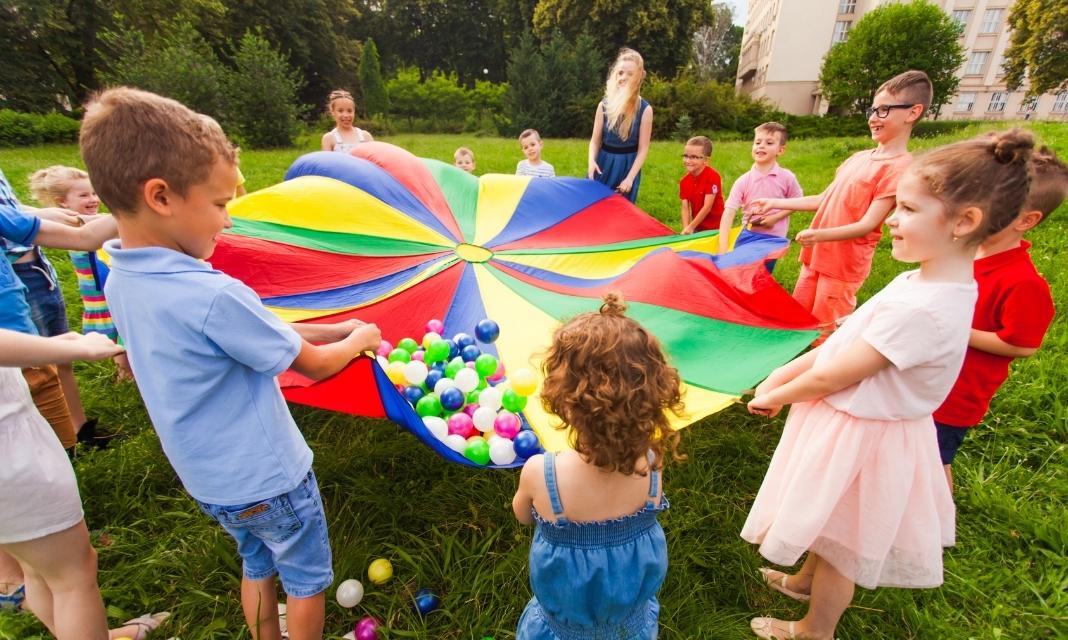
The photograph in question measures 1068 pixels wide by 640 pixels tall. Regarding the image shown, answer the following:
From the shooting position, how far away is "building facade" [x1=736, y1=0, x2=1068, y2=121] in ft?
89.8

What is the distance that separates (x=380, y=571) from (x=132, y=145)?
155 cm

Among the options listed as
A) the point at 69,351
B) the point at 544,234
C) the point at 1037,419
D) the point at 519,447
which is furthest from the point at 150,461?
the point at 1037,419

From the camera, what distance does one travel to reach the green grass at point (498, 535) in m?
1.79

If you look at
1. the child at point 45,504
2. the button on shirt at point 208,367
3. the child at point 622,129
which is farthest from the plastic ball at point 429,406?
the child at point 622,129

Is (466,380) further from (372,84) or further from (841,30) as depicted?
(841,30)

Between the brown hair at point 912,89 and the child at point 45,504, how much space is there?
2928 millimetres

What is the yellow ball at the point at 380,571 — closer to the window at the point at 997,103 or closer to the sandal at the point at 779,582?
the sandal at the point at 779,582

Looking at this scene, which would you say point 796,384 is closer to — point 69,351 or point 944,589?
point 944,589

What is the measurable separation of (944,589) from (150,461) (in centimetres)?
329

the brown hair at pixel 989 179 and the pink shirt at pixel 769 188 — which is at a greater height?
the brown hair at pixel 989 179

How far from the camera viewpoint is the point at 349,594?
178 centimetres

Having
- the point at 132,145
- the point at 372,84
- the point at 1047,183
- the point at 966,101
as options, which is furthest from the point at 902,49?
the point at 132,145

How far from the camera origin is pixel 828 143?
10727 mm

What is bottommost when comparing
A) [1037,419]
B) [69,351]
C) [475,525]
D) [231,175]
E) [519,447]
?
[475,525]
